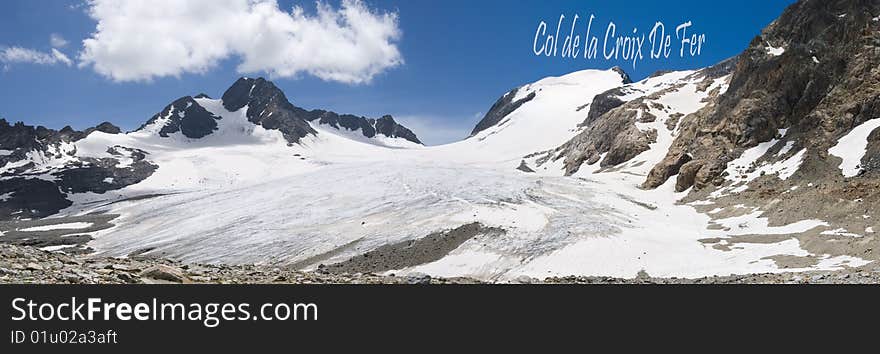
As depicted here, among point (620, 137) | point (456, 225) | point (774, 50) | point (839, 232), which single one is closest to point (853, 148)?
point (839, 232)

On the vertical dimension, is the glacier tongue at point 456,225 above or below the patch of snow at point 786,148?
below

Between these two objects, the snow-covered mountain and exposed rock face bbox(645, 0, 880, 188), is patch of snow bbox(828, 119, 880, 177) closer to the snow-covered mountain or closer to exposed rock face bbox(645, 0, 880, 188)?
the snow-covered mountain

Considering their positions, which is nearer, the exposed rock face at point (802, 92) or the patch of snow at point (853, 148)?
the patch of snow at point (853, 148)

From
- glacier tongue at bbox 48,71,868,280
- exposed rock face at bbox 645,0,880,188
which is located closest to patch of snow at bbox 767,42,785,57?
exposed rock face at bbox 645,0,880,188

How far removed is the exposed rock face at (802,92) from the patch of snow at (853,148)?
832 millimetres

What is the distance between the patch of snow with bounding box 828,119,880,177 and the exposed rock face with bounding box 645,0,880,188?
832mm

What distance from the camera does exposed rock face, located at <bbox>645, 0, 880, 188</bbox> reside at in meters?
61.3

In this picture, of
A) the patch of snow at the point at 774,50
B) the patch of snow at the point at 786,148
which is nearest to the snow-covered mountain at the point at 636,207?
the patch of snow at the point at 786,148

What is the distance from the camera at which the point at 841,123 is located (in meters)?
60.1

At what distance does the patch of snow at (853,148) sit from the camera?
5091cm

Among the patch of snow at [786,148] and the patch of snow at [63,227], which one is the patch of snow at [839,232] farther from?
the patch of snow at [63,227]

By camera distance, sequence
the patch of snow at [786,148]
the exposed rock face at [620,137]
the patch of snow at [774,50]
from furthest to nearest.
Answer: the exposed rock face at [620,137] < the patch of snow at [774,50] < the patch of snow at [786,148]

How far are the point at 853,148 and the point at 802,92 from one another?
18961mm

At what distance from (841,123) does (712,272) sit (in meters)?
41.0
